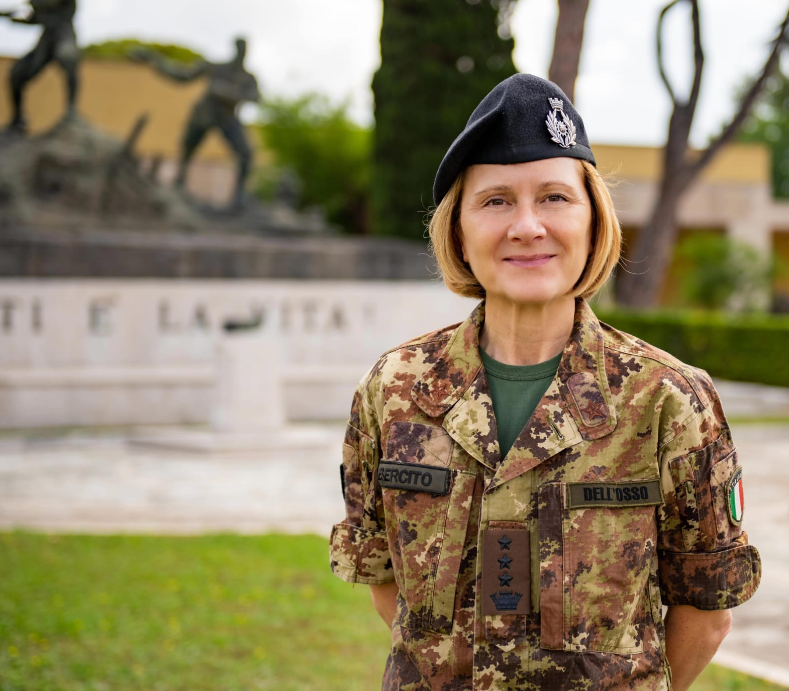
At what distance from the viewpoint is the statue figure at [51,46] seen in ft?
46.4

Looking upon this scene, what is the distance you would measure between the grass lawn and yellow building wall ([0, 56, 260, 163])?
76.2 feet

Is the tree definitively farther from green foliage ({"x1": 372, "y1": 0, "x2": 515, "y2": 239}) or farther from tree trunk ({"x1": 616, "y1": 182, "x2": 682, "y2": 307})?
green foliage ({"x1": 372, "y1": 0, "x2": 515, "y2": 239})

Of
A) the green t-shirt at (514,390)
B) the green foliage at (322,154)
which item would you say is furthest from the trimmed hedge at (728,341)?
the green foliage at (322,154)

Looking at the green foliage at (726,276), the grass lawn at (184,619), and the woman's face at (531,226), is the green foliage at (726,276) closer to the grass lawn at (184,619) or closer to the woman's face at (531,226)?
the grass lawn at (184,619)

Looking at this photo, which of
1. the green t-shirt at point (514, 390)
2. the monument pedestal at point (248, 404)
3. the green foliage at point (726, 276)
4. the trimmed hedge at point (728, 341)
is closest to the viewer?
the green t-shirt at point (514, 390)

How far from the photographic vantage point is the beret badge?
176 cm

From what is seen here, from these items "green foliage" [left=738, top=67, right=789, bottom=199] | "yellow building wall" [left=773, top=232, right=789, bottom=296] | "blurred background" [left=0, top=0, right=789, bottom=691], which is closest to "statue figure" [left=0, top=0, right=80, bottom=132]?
"blurred background" [left=0, top=0, right=789, bottom=691]

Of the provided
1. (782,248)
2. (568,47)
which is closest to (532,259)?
(568,47)

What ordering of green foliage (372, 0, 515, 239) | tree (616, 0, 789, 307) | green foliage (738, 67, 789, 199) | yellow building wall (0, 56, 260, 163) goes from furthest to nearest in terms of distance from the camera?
1. green foliage (738, 67, 789, 199)
2. yellow building wall (0, 56, 260, 163)
3. green foliage (372, 0, 515, 239)
4. tree (616, 0, 789, 307)

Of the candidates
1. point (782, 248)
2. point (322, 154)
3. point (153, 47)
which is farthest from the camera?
point (153, 47)

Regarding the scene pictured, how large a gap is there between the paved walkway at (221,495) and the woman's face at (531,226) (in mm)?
3198

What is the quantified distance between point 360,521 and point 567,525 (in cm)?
44

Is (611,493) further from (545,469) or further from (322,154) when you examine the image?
(322,154)

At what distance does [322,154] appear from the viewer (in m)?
33.0
